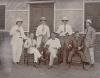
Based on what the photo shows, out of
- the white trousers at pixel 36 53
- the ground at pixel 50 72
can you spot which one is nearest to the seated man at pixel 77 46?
the ground at pixel 50 72

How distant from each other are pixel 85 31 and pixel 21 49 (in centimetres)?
139

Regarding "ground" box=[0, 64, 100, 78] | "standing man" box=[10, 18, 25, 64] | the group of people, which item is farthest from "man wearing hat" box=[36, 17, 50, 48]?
"ground" box=[0, 64, 100, 78]

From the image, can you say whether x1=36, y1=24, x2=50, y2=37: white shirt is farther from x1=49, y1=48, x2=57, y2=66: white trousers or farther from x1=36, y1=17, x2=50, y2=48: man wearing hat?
x1=49, y1=48, x2=57, y2=66: white trousers

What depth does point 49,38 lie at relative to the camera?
632cm

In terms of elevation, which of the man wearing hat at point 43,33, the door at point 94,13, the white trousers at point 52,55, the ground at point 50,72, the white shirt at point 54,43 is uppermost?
the door at point 94,13

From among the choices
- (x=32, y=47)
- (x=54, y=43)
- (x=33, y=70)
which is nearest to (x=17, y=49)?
(x=32, y=47)

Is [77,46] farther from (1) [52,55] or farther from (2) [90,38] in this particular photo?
(1) [52,55]

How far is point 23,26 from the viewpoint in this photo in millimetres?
6461

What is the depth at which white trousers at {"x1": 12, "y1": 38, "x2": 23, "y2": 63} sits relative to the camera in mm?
6445

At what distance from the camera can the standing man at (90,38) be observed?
616cm

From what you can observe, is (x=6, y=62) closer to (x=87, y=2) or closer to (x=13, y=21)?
(x=13, y=21)

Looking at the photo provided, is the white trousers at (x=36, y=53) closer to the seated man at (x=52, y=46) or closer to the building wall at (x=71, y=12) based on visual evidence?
the seated man at (x=52, y=46)

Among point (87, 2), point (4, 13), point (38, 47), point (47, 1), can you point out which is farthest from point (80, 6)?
point (4, 13)

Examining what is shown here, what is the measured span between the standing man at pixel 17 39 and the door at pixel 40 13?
229 mm
